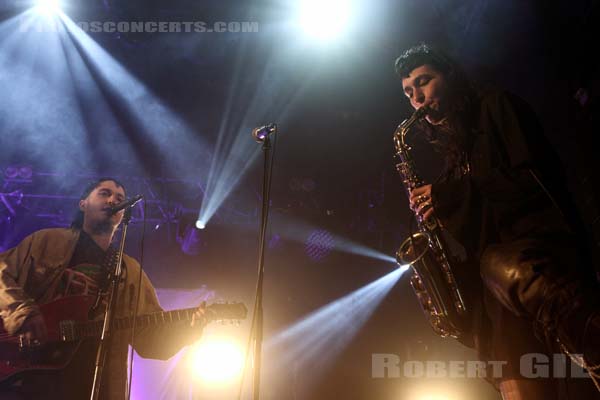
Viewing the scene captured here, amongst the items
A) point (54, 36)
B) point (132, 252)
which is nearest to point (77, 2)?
point (54, 36)

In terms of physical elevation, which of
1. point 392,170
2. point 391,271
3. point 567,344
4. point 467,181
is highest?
point 392,170

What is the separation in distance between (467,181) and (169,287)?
7.78 meters

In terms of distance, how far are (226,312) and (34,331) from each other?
6.26 feet

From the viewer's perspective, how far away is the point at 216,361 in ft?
24.9

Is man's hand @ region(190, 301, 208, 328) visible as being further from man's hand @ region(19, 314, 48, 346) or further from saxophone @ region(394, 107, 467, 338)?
saxophone @ region(394, 107, 467, 338)

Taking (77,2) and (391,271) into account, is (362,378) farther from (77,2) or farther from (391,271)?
(77,2)

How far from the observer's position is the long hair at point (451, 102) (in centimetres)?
253

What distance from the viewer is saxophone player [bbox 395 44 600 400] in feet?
5.86

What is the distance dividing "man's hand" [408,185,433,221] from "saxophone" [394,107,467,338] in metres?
0.10

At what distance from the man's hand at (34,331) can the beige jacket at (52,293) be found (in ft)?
0.23

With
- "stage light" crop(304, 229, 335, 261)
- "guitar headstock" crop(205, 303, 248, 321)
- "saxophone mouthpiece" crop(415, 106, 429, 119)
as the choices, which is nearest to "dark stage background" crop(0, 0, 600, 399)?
"stage light" crop(304, 229, 335, 261)

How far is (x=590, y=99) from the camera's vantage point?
536 centimetres

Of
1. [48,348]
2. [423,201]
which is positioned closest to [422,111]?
[423,201]

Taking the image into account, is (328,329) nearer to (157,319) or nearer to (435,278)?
(157,319)
